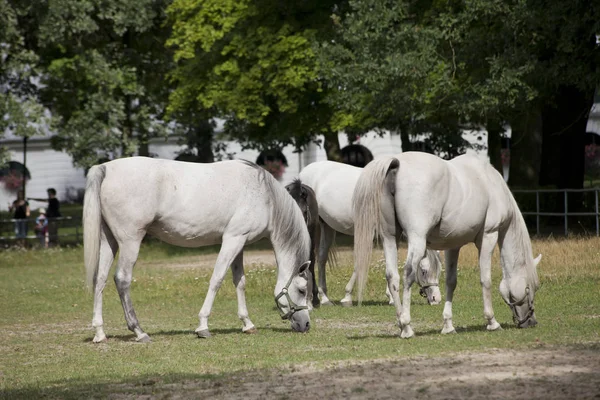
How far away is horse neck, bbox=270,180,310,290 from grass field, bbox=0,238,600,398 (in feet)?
2.60

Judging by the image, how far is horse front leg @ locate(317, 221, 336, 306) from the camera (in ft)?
51.2

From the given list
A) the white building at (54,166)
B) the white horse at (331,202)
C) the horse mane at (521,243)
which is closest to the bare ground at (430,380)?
the horse mane at (521,243)

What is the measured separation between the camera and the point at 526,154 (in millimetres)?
31047

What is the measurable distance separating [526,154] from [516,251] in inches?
802

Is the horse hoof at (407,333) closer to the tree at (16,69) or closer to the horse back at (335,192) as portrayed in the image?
the horse back at (335,192)

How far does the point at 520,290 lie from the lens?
11203mm

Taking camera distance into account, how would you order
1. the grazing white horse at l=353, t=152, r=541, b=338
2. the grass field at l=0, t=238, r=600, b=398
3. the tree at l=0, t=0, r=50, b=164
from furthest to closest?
1. the tree at l=0, t=0, r=50, b=164
2. the grazing white horse at l=353, t=152, r=541, b=338
3. the grass field at l=0, t=238, r=600, b=398

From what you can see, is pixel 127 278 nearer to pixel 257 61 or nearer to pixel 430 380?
pixel 430 380

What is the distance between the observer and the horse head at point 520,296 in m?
11.2

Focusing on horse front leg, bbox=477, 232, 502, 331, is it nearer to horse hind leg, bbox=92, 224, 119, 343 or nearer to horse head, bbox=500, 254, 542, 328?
horse head, bbox=500, 254, 542, 328

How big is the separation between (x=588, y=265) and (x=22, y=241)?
19628 millimetres

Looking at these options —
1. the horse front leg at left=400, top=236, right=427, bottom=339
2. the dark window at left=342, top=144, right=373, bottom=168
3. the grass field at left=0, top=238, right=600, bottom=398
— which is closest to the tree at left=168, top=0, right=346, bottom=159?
the grass field at left=0, top=238, right=600, bottom=398

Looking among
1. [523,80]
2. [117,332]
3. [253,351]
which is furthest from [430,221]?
[523,80]

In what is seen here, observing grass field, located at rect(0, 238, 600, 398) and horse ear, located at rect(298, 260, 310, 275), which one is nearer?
grass field, located at rect(0, 238, 600, 398)
